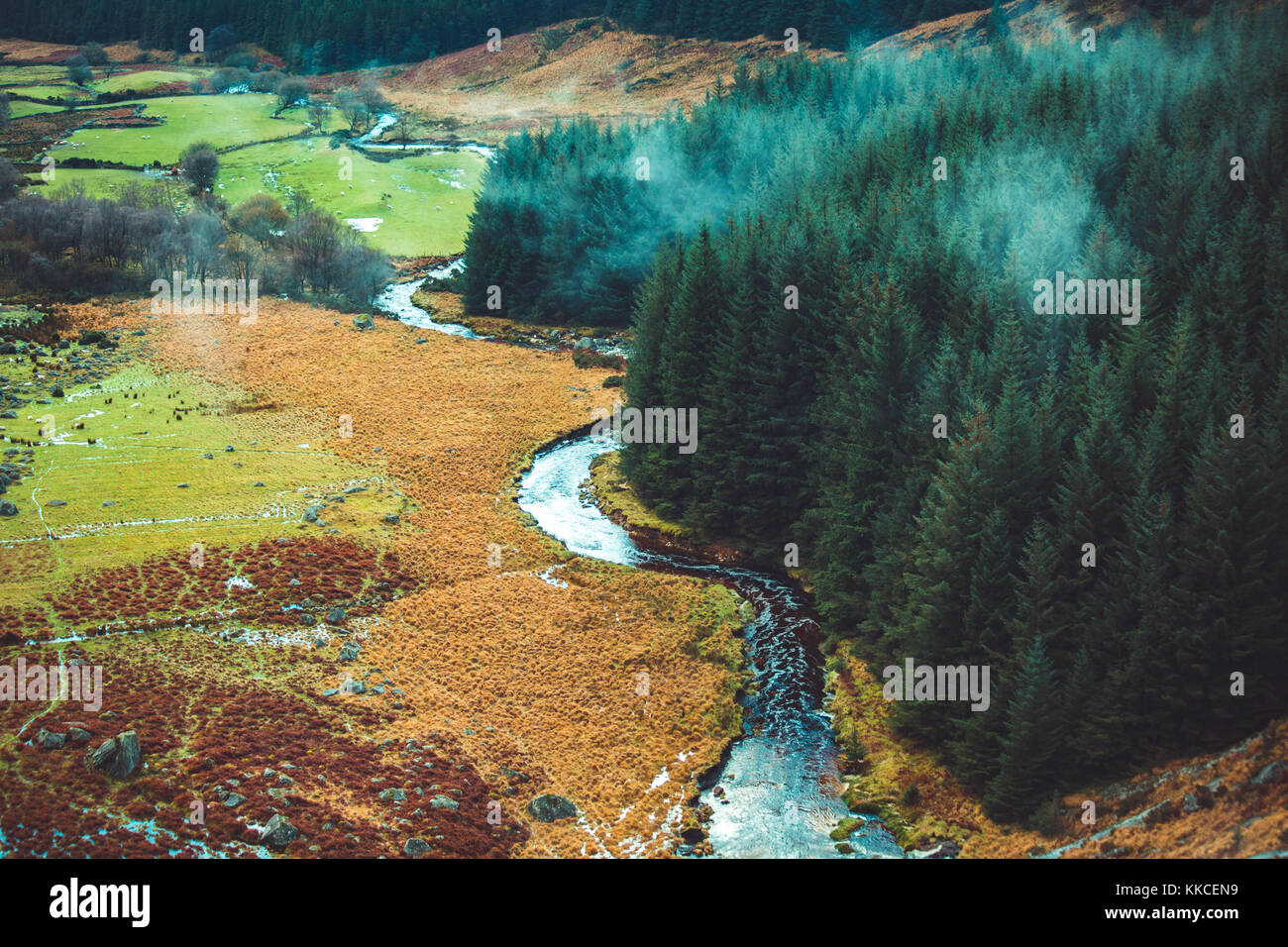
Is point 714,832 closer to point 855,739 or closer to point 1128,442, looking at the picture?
point 855,739

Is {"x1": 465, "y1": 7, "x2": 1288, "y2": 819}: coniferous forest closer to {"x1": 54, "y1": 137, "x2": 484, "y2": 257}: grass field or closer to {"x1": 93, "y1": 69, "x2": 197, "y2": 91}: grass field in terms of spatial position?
{"x1": 54, "y1": 137, "x2": 484, "y2": 257}: grass field

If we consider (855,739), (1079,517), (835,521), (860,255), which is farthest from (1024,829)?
(860,255)

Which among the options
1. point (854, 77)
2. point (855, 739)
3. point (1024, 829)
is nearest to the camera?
point (1024, 829)

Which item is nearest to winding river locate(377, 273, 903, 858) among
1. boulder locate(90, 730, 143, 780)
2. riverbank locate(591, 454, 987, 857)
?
riverbank locate(591, 454, 987, 857)

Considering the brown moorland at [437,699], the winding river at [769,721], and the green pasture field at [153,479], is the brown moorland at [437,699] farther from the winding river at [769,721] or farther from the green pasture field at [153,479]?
the green pasture field at [153,479]

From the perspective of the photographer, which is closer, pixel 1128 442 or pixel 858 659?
pixel 1128 442

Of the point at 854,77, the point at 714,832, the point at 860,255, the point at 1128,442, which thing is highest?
the point at 854,77

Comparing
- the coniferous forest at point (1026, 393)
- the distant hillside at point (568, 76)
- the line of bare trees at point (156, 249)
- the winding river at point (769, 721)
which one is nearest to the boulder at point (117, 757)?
the winding river at point (769, 721)

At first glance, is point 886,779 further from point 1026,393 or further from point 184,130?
point 184,130
